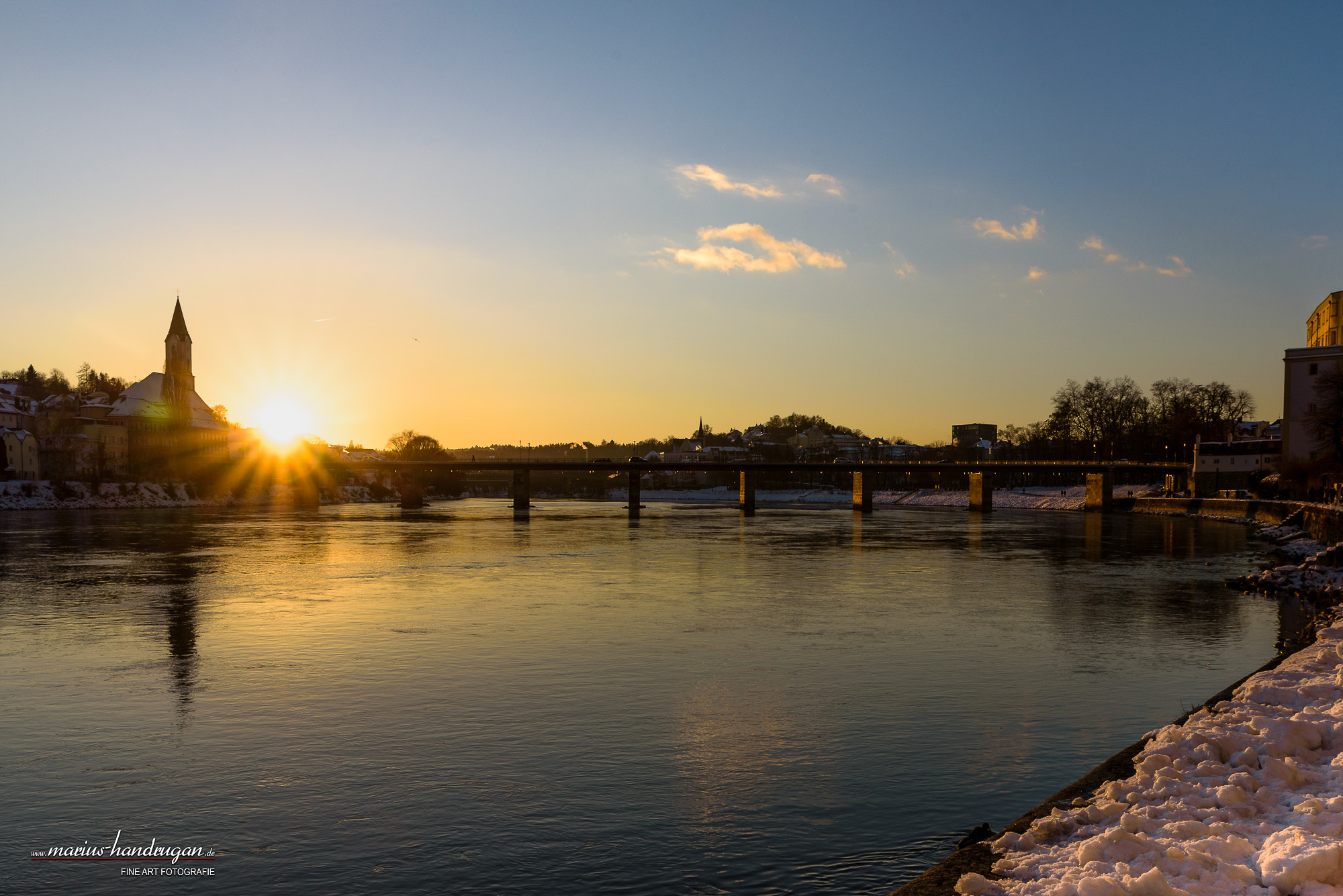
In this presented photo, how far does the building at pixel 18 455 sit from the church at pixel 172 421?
43.3 ft

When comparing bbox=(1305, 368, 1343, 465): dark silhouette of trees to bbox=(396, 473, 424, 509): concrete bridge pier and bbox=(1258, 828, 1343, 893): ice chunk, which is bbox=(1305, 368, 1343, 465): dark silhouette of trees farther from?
bbox=(396, 473, 424, 509): concrete bridge pier

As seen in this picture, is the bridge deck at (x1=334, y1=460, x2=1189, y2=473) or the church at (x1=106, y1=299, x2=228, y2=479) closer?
the bridge deck at (x1=334, y1=460, x2=1189, y2=473)

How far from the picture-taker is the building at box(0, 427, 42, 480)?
13025 cm

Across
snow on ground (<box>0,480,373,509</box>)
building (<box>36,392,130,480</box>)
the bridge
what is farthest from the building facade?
building (<box>36,392,130,480</box>)

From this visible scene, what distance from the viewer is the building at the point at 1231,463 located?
351ft

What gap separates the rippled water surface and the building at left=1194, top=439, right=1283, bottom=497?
79050mm

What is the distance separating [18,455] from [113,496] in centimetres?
1378

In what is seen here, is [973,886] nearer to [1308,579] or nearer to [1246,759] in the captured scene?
[1246,759]

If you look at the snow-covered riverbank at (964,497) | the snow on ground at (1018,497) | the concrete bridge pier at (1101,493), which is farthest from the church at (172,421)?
the concrete bridge pier at (1101,493)

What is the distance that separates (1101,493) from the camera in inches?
4958

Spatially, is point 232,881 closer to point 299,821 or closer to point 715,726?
point 299,821

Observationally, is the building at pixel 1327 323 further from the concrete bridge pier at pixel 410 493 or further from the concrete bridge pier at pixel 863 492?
the concrete bridge pier at pixel 410 493

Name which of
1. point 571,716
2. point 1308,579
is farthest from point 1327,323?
point 571,716

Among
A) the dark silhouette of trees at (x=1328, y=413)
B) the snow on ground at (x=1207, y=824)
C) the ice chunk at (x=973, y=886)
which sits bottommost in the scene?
the ice chunk at (x=973, y=886)
